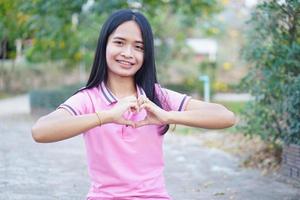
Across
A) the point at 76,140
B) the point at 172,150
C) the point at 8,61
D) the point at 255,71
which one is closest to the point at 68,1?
the point at 76,140

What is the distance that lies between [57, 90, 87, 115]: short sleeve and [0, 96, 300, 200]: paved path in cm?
312

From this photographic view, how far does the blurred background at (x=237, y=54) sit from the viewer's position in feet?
19.5

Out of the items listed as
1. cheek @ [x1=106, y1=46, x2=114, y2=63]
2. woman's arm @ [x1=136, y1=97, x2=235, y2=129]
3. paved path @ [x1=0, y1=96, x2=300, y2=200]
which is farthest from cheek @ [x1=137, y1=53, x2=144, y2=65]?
paved path @ [x1=0, y1=96, x2=300, y2=200]

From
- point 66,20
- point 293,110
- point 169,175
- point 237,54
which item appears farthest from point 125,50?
point 66,20

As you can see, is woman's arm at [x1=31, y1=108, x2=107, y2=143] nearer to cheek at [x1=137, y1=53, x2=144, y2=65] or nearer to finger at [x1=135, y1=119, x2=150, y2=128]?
finger at [x1=135, y1=119, x2=150, y2=128]

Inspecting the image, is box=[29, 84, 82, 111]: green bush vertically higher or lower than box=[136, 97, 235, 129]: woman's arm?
lower

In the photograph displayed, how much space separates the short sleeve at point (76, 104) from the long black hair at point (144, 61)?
8 cm

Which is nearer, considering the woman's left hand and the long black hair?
the woman's left hand

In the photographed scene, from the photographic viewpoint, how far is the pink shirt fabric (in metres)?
2.14

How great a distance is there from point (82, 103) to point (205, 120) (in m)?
0.49

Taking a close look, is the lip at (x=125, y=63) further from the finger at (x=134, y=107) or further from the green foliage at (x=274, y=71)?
the green foliage at (x=274, y=71)

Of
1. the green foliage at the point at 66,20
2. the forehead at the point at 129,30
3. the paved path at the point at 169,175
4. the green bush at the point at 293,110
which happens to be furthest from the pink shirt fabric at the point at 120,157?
the green foliage at the point at 66,20

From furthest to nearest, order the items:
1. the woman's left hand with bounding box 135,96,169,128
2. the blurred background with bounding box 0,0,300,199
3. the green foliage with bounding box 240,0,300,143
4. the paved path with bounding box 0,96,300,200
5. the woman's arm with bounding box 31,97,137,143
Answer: the blurred background with bounding box 0,0,300,199 < the green foliage with bounding box 240,0,300,143 < the paved path with bounding box 0,96,300,200 < the woman's left hand with bounding box 135,96,169,128 < the woman's arm with bounding box 31,97,137,143

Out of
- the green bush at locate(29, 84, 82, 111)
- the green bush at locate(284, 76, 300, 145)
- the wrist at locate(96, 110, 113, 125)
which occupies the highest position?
the wrist at locate(96, 110, 113, 125)
